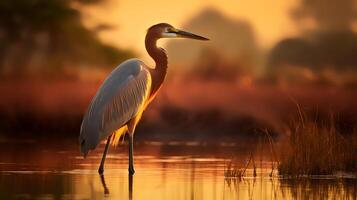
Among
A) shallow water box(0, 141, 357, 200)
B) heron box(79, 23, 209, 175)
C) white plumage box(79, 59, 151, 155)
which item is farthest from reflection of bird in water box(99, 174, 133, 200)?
white plumage box(79, 59, 151, 155)

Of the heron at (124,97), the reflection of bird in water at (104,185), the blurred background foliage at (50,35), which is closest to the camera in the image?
the reflection of bird in water at (104,185)

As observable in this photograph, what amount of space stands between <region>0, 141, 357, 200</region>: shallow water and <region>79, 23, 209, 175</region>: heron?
0.41 m

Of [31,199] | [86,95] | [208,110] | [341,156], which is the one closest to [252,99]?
[208,110]

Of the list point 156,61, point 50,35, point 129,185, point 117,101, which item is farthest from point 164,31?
point 50,35

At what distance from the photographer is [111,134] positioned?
14.2 meters

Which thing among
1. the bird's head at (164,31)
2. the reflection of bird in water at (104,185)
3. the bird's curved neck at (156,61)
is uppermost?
the bird's head at (164,31)

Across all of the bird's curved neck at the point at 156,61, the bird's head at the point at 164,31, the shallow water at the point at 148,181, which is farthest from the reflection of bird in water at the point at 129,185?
the bird's head at the point at 164,31

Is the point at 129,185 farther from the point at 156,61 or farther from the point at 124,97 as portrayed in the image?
the point at 156,61

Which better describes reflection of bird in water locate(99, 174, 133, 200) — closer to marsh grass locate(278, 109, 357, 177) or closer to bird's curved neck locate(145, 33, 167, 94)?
marsh grass locate(278, 109, 357, 177)

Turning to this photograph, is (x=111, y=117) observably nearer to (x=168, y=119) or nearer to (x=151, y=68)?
(x=151, y=68)

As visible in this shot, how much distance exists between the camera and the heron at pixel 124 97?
1362 cm

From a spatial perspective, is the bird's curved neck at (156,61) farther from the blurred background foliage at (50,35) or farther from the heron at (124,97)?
the blurred background foliage at (50,35)

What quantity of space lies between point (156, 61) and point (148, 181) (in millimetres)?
2847

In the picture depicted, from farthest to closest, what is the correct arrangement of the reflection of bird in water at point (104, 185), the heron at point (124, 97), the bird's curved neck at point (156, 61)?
the bird's curved neck at point (156, 61) → the heron at point (124, 97) → the reflection of bird in water at point (104, 185)
